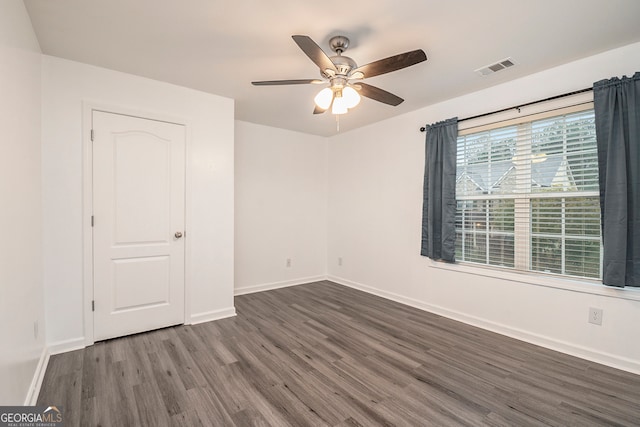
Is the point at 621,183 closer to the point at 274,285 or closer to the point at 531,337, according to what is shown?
the point at 531,337

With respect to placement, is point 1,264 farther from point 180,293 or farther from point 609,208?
point 609,208

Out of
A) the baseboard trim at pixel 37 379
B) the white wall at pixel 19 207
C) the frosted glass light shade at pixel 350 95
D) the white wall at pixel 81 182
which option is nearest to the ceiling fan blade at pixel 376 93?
the frosted glass light shade at pixel 350 95

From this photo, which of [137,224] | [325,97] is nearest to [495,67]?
[325,97]

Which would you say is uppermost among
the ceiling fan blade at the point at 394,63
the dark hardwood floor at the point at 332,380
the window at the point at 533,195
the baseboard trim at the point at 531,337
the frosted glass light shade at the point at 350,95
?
the ceiling fan blade at the point at 394,63

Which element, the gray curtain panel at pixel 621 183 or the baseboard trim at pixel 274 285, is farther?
the baseboard trim at pixel 274 285

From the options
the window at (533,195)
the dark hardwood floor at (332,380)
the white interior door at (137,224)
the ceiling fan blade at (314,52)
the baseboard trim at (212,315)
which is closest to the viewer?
the ceiling fan blade at (314,52)

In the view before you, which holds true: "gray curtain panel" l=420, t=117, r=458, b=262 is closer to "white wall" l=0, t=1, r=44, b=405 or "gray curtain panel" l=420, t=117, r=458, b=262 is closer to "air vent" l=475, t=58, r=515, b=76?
"air vent" l=475, t=58, r=515, b=76

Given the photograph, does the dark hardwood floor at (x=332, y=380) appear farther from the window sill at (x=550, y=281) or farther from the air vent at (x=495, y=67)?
the air vent at (x=495, y=67)

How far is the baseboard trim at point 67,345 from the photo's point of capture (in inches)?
99.6

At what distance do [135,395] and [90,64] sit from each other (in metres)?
2.86

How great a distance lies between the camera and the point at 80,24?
6.96ft

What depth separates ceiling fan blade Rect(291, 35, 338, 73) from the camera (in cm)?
170

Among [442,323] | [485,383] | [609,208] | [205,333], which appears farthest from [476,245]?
[205,333]

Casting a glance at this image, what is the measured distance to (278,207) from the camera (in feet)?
15.9
